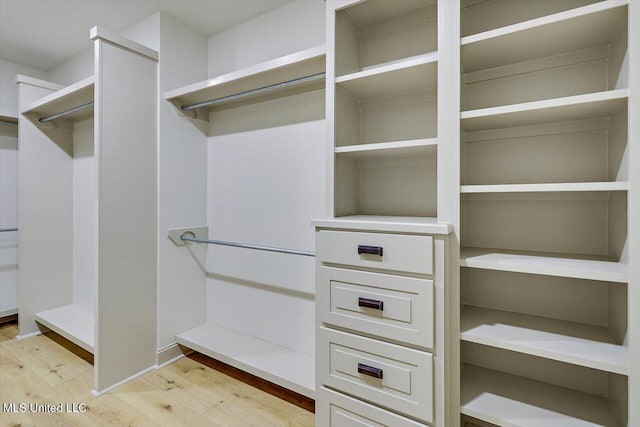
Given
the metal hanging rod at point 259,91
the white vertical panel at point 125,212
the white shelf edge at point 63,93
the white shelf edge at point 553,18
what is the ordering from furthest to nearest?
the white shelf edge at point 63,93
the white vertical panel at point 125,212
the metal hanging rod at point 259,91
the white shelf edge at point 553,18

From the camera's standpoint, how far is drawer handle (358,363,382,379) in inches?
51.4

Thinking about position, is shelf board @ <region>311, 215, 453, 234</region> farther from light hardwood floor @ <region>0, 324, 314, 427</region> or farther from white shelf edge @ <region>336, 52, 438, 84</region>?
light hardwood floor @ <region>0, 324, 314, 427</region>

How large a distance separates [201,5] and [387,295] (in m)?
2.08

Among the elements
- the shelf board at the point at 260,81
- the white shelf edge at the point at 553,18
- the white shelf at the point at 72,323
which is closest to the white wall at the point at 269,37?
the shelf board at the point at 260,81

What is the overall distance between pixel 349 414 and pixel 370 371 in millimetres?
242

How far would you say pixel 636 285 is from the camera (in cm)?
100

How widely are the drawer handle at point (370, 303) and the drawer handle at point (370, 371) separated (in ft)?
0.80

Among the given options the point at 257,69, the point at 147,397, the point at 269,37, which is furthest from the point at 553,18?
the point at 147,397

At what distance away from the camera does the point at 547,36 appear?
1190mm

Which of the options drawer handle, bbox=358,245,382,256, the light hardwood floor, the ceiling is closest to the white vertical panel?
the light hardwood floor

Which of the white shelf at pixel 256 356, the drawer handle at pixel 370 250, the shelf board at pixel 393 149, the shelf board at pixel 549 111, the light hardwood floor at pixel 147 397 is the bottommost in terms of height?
the light hardwood floor at pixel 147 397

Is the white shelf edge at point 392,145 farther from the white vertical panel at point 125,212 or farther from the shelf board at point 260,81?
the white vertical panel at point 125,212

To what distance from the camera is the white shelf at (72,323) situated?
232 cm

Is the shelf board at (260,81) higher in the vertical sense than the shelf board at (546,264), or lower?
higher
